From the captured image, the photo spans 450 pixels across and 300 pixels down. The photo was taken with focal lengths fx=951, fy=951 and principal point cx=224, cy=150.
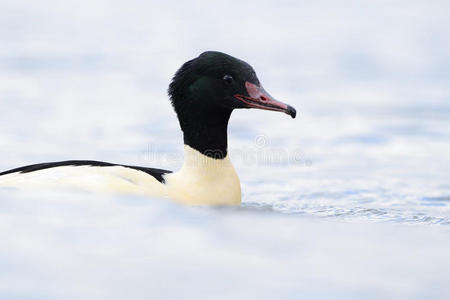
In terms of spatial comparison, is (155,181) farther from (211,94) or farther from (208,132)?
(211,94)

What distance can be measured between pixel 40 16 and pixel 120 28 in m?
2.05

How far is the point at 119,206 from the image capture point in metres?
5.37

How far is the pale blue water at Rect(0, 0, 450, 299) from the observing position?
14.0ft

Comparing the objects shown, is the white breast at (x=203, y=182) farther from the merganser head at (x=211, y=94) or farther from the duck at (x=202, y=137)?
the merganser head at (x=211, y=94)

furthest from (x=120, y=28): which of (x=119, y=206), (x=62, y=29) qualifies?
(x=119, y=206)

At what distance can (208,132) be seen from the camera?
7.82 metres

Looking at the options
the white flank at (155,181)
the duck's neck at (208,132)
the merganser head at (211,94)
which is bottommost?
the white flank at (155,181)

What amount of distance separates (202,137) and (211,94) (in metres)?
0.38

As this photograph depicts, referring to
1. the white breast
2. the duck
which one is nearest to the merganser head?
the duck

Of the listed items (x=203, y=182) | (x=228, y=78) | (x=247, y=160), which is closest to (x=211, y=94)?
(x=228, y=78)

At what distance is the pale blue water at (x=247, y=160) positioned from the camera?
168 inches

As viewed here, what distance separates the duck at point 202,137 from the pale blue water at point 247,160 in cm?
46

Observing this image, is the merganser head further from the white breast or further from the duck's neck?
the white breast

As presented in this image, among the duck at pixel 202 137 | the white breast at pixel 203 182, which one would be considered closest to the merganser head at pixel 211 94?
the duck at pixel 202 137
